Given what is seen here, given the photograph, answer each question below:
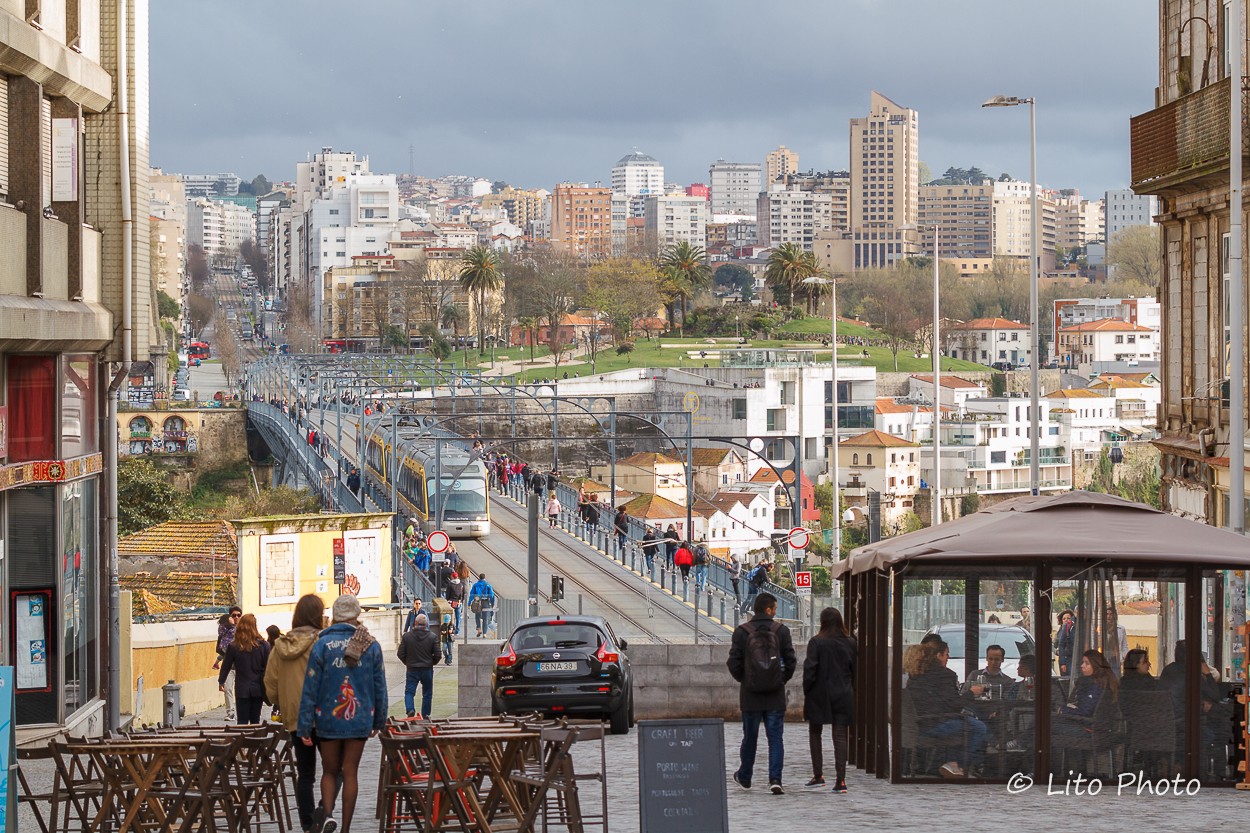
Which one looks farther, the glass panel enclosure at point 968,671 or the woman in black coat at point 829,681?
the woman in black coat at point 829,681

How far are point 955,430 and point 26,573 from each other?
118217 mm

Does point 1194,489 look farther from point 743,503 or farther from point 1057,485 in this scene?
point 1057,485

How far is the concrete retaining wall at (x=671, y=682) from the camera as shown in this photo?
19.6m

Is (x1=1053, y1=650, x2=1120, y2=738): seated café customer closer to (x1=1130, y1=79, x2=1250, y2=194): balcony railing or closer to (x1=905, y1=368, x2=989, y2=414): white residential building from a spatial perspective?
(x1=1130, y1=79, x2=1250, y2=194): balcony railing

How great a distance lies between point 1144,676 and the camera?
1273 centimetres

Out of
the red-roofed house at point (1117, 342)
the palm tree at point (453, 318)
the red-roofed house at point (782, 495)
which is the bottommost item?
the red-roofed house at point (782, 495)

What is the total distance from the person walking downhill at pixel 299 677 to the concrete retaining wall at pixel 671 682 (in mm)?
7984

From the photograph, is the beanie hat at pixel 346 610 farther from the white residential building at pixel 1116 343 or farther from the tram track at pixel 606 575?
the white residential building at pixel 1116 343

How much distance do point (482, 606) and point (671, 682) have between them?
10888 mm

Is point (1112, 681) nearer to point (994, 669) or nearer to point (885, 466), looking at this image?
point (994, 669)

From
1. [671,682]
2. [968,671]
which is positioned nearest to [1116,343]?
[671,682]

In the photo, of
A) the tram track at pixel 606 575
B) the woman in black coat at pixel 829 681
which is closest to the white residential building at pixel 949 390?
the tram track at pixel 606 575

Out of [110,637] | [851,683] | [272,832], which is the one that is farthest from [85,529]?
[851,683]

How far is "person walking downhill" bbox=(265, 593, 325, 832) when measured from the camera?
37.5 ft
